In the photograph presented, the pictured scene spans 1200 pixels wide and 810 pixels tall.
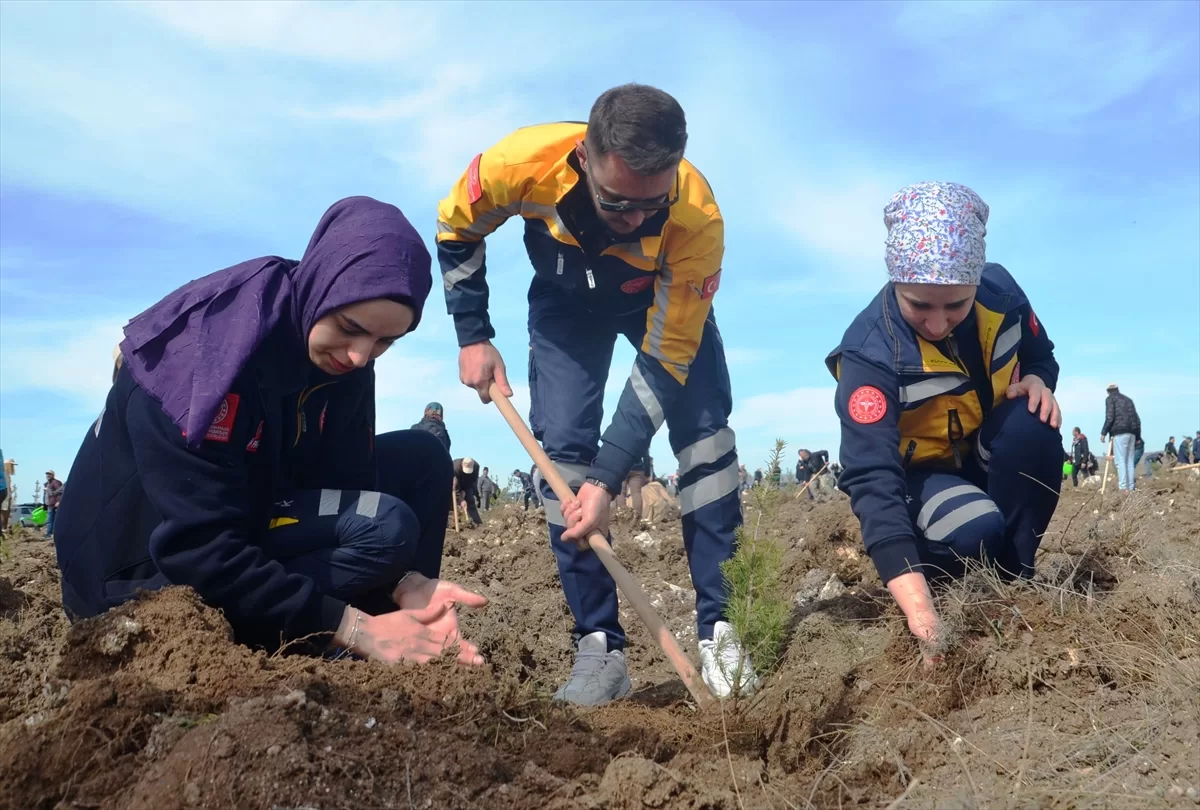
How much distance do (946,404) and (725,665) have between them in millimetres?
1269

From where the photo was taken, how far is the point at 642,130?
125 inches

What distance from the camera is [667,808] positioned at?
6.62 ft

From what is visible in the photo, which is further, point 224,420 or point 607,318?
point 607,318

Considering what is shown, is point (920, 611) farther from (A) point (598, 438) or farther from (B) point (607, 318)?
(B) point (607, 318)

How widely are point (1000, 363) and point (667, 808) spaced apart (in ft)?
7.51

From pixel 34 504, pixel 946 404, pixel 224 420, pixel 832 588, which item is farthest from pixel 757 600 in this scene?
pixel 34 504

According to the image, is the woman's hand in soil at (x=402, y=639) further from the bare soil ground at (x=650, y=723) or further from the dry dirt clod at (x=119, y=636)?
the dry dirt clod at (x=119, y=636)

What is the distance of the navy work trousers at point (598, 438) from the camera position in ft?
11.7

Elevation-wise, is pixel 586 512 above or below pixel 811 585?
above

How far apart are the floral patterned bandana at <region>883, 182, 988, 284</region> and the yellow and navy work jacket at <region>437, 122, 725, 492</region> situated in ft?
2.01

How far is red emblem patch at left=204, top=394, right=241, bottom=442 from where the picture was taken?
2.54 m

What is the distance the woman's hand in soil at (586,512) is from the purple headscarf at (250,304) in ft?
2.74

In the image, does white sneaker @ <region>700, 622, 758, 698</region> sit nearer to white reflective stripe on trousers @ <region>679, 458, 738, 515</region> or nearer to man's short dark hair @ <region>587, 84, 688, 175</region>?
white reflective stripe on trousers @ <region>679, 458, 738, 515</region>

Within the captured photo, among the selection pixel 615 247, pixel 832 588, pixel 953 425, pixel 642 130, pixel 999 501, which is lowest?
pixel 832 588
